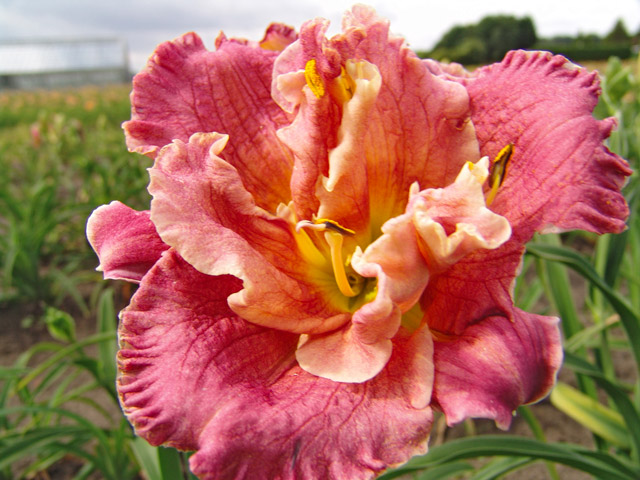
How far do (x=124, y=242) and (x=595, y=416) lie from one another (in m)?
1.38

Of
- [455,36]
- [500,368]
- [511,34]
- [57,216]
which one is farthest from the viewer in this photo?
[455,36]

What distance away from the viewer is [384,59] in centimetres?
69

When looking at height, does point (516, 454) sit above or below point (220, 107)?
below

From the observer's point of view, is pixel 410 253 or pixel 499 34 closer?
pixel 410 253

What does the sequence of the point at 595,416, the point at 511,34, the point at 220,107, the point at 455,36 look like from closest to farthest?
the point at 220,107
the point at 595,416
the point at 511,34
the point at 455,36

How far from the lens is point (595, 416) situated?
1.39 m

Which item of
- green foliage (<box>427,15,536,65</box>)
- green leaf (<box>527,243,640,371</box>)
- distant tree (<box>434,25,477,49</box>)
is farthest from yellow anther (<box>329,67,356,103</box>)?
distant tree (<box>434,25,477,49</box>)

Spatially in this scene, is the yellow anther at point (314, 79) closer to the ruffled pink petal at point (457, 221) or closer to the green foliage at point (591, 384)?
the ruffled pink petal at point (457, 221)

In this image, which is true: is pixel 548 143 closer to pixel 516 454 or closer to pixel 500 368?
pixel 500 368

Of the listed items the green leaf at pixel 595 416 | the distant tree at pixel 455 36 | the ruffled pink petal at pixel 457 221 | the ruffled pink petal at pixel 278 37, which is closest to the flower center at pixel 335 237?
the ruffled pink petal at pixel 457 221

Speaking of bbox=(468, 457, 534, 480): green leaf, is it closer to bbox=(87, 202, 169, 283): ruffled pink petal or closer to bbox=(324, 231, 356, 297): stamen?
bbox=(324, 231, 356, 297): stamen

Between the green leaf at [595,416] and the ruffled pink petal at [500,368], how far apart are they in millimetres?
1018

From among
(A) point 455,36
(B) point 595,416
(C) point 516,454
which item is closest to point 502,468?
(C) point 516,454

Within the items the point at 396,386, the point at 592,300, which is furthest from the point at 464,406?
the point at 592,300
